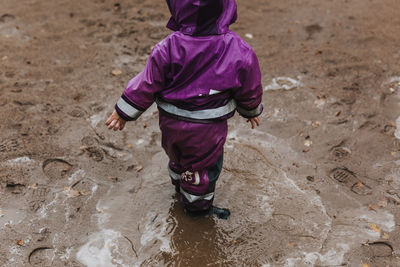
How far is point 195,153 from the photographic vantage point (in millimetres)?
2518

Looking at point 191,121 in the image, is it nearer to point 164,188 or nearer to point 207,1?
point 207,1

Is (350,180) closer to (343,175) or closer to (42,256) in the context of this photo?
(343,175)

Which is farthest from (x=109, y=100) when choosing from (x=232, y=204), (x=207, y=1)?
(x=207, y=1)

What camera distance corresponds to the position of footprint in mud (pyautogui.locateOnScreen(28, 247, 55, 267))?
2667 mm

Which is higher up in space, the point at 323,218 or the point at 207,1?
Result: the point at 207,1

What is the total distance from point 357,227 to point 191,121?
1482mm

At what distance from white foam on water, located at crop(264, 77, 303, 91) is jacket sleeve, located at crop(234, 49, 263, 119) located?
5.71 feet

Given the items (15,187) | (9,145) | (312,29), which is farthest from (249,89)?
(312,29)

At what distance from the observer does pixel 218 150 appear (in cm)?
257

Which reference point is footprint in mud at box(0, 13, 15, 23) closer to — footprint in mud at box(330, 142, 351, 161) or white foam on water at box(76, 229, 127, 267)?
white foam on water at box(76, 229, 127, 267)

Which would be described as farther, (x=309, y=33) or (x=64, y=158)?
(x=309, y=33)

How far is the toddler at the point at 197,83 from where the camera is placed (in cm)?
220

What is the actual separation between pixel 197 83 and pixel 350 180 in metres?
1.72

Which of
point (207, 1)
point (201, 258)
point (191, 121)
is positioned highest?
point (207, 1)
